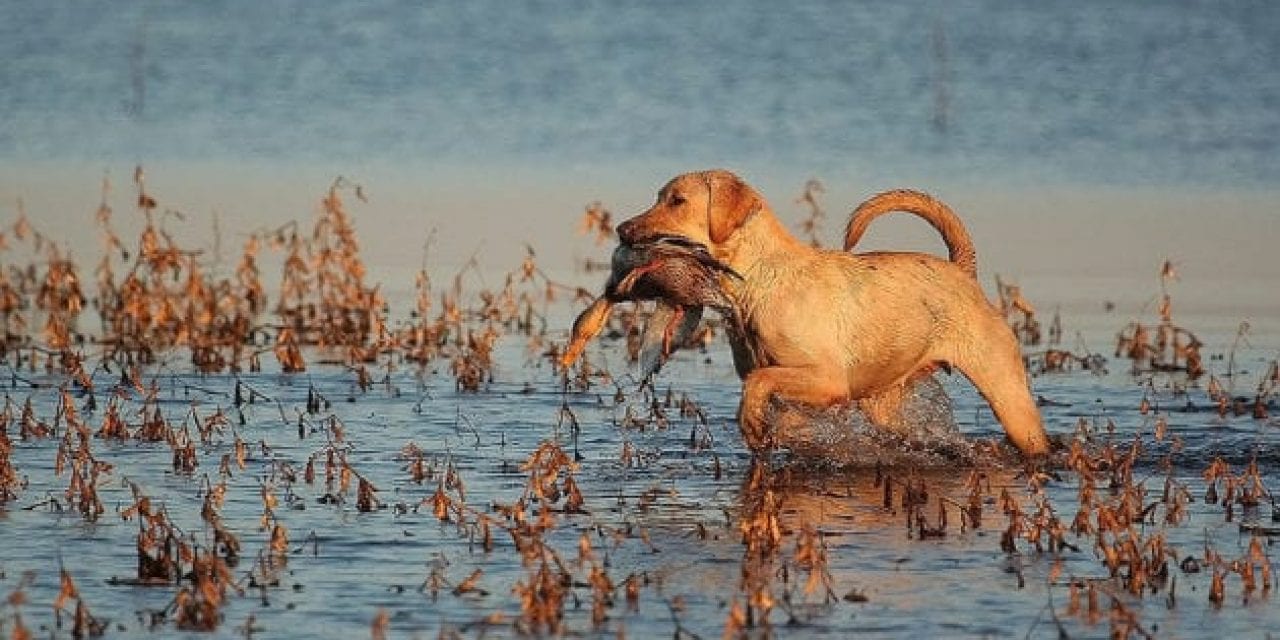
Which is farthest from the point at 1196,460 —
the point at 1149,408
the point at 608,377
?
the point at 608,377

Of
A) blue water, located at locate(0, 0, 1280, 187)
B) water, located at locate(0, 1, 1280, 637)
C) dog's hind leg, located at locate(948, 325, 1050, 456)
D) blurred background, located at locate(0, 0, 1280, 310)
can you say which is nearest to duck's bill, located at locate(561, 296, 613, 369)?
water, located at locate(0, 1, 1280, 637)

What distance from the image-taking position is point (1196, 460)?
12.3 m

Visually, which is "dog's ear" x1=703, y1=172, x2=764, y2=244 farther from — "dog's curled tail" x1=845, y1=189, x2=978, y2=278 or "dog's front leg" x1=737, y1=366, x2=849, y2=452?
"dog's curled tail" x1=845, y1=189, x2=978, y2=278

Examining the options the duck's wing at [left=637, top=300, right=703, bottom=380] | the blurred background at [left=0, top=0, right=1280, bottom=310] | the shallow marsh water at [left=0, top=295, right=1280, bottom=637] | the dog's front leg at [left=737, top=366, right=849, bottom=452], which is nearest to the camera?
the shallow marsh water at [left=0, top=295, right=1280, bottom=637]

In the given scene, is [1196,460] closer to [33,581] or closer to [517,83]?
[33,581]

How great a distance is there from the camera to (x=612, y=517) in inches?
410

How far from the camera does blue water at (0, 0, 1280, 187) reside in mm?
23781

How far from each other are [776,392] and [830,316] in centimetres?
54

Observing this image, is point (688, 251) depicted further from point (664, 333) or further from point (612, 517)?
point (612, 517)

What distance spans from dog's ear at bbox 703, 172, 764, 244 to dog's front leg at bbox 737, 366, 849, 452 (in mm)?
630

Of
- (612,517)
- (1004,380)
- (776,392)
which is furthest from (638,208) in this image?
(612,517)

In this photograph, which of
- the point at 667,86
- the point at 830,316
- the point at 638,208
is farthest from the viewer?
the point at 667,86

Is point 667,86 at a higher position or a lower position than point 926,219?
higher

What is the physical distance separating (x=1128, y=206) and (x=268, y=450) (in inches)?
457
